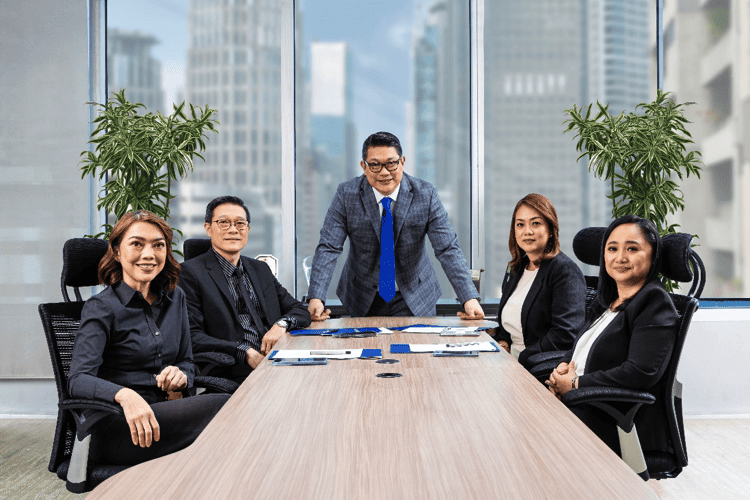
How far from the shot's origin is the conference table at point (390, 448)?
1.04m

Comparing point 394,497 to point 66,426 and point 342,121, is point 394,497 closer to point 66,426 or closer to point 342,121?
point 66,426

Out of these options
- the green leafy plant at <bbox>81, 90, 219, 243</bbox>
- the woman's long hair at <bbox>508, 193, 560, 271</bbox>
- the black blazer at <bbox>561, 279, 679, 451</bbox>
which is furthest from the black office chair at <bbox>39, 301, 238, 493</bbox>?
the green leafy plant at <bbox>81, 90, 219, 243</bbox>

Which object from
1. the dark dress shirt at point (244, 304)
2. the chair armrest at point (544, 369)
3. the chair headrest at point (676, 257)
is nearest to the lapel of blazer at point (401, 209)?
the dark dress shirt at point (244, 304)

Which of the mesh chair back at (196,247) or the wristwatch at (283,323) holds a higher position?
the mesh chair back at (196,247)

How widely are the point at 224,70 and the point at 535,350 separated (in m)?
3.51

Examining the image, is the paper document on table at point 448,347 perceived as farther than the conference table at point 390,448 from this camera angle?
Yes

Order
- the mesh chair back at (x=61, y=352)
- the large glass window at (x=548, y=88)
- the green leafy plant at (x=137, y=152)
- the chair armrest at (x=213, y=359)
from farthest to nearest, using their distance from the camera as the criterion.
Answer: the large glass window at (x=548, y=88), the green leafy plant at (x=137, y=152), the chair armrest at (x=213, y=359), the mesh chair back at (x=61, y=352)

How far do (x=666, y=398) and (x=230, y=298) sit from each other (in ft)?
6.40

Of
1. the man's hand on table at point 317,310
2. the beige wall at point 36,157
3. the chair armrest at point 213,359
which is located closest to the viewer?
the chair armrest at point 213,359

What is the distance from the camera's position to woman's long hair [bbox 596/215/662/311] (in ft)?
7.14

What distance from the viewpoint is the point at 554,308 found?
9.36 ft

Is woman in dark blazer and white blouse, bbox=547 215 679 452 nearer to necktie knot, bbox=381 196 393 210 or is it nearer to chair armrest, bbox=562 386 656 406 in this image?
chair armrest, bbox=562 386 656 406

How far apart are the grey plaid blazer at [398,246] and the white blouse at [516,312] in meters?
0.28

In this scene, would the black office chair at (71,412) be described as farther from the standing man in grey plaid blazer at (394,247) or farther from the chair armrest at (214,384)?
the standing man in grey plaid blazer at (394,247)
